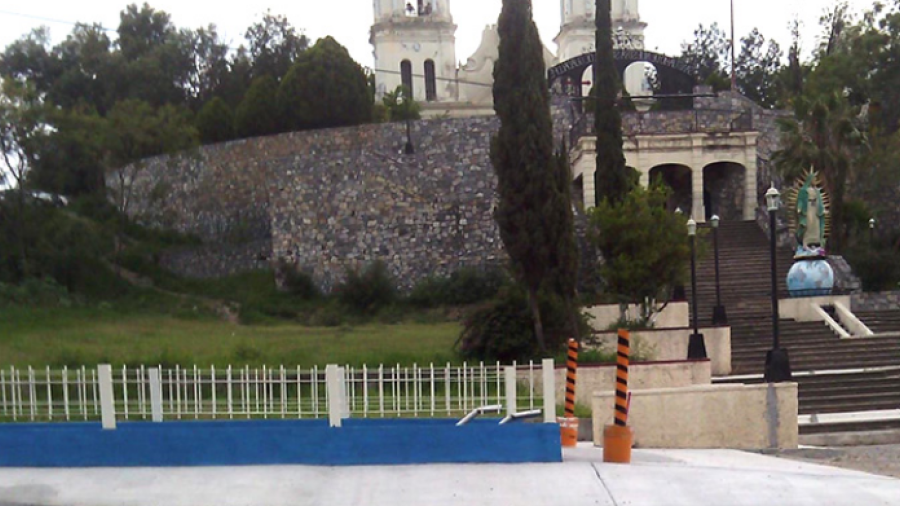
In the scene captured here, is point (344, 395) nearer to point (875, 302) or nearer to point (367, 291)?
point (875, 302)

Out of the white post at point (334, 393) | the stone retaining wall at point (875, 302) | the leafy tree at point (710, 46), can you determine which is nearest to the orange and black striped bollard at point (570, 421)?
the white post at point (334, 393)

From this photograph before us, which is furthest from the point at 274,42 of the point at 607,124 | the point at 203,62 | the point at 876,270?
the point at 876,270

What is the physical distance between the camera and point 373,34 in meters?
56.2

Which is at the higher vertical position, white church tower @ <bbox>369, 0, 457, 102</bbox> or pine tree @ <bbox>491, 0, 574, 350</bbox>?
white church tower @ <bbox>369, 0, 457, 102</bbox>

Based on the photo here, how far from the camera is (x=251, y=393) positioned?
12.1m

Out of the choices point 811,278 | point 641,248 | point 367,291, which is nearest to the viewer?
point 641,248

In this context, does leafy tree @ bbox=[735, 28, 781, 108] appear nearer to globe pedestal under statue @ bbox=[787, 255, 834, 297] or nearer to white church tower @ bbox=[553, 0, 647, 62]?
white church tower @ bbox=[553, 0, 647, 62]

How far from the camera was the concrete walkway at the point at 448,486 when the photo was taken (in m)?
9.96

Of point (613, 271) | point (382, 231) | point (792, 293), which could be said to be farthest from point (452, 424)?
point (382, 231)

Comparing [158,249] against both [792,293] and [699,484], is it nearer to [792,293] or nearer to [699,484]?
[792,293]

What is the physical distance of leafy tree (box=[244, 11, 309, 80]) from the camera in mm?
50625

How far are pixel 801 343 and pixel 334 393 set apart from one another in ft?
53.6

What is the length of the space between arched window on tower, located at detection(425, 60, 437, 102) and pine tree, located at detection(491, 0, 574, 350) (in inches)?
1410

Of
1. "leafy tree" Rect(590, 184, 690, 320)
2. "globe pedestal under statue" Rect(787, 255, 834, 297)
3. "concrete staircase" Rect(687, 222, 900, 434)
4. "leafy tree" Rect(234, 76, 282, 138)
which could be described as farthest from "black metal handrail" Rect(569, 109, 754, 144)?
"leafy tree" Rect(590, 184, 690, 320)
